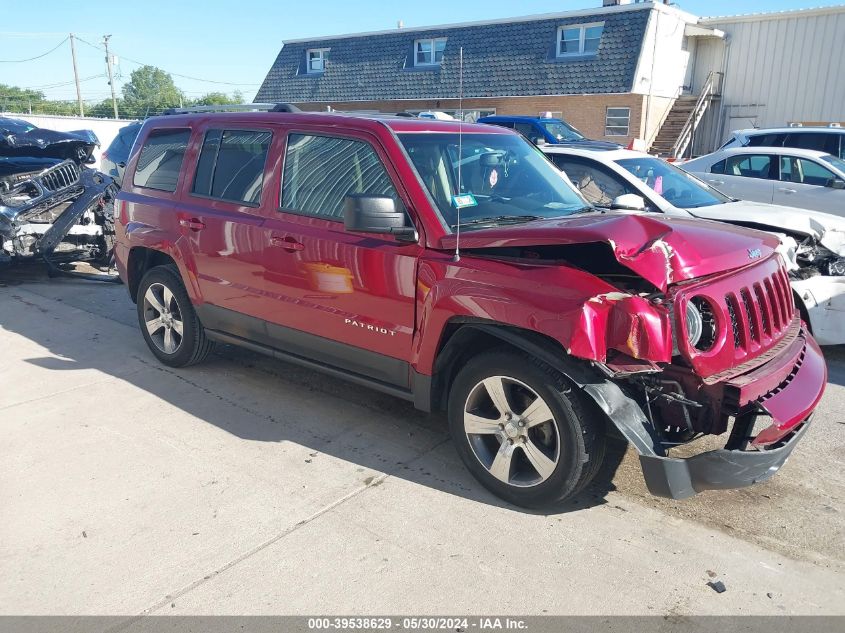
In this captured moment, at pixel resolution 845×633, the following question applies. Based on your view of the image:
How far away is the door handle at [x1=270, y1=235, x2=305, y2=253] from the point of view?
4230 millimetres

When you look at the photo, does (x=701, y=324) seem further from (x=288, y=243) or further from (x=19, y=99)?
(x=19, y=99)

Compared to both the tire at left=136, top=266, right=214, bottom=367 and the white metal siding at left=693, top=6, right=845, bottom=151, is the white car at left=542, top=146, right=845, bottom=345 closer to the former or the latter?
the tire at left=136, top=266, right=214, bottom=367

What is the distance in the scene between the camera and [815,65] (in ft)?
69.0

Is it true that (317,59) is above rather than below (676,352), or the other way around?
above

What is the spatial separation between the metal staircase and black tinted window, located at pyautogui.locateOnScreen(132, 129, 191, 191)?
1983 centimetres

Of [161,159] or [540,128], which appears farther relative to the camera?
[540,128]

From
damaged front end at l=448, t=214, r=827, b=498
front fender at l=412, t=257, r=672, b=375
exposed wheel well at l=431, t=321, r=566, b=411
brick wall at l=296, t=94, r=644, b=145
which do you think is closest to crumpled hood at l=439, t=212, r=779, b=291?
damaged front end at l=448, t=214, r=827, b=498

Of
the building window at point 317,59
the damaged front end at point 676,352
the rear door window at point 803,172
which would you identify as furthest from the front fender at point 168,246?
the building window at point 317,59

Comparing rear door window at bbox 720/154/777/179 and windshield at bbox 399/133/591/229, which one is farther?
rear door window at bbox 720/154/777/179

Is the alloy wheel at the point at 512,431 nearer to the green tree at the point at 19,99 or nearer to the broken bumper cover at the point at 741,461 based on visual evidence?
the broken bumper cover at the point at 741,461

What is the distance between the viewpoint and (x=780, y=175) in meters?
9.75

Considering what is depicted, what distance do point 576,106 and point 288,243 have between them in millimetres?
20449

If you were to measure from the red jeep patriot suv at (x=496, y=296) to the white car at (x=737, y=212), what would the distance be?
1667 millimetres

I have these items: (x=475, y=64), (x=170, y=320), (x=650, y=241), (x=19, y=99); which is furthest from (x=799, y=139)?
(x=19, y=99)
